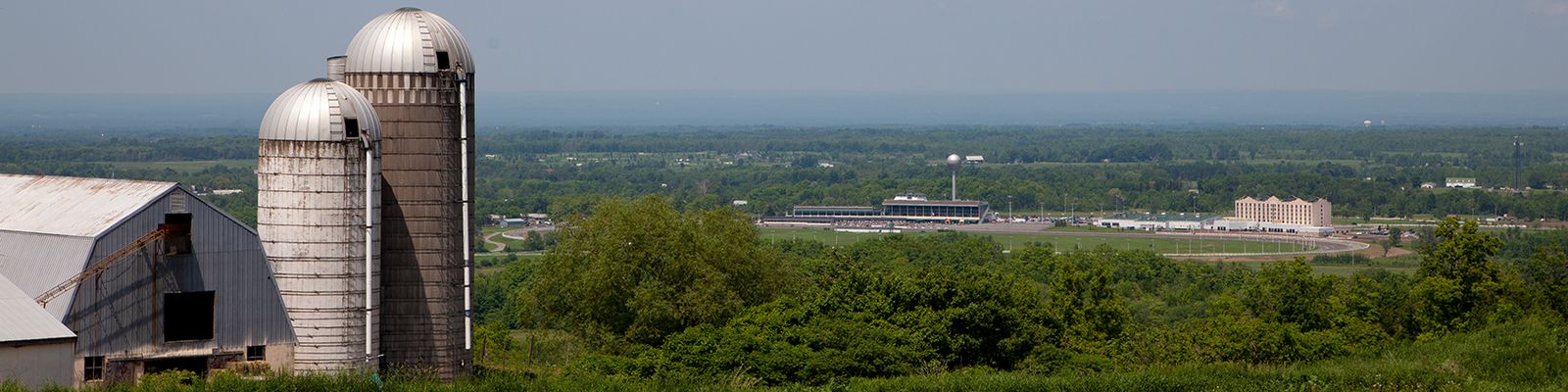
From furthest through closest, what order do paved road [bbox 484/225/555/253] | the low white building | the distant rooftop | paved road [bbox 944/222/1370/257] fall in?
the distant rooftop, paved road [bbox 484/225/555/253], paved road [bbox 944/222/1370/257], the low white building

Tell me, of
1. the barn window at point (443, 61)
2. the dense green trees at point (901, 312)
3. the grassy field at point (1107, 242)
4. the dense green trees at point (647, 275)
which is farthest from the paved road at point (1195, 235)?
the barn window at point (443, 61)

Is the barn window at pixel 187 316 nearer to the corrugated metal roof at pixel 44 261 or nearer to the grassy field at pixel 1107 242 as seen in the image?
the corrugated metal roof at pixel 44 261

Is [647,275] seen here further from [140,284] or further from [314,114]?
[140,284]

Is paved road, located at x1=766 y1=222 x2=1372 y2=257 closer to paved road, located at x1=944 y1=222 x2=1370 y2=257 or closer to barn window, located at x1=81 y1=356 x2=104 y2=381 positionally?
paved road, located at x1=944 y1=222 x2=1370 y2=257

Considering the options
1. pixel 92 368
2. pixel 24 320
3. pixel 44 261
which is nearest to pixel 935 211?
pixel 44 261

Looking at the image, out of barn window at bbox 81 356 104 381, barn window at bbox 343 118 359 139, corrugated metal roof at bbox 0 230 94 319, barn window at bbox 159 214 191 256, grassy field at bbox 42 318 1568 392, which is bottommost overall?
grassy field at bbox 42 318 1568 392

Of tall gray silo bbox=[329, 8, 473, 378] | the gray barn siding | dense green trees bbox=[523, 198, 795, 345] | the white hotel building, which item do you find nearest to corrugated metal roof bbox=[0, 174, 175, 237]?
the gray barn siding
